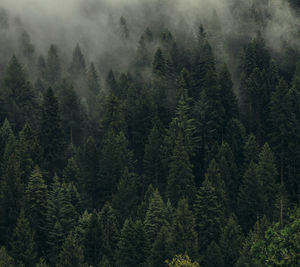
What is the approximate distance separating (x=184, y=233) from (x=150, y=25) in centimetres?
11153

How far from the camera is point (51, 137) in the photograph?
91438 millimetres

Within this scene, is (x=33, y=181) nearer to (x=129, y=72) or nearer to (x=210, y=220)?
(x=210, y=220)

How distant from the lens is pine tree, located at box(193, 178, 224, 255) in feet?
236

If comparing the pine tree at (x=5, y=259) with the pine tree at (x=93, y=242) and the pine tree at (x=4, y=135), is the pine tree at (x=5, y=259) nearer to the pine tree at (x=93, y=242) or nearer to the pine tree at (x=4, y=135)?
the pine tree at (x=93, y=242)

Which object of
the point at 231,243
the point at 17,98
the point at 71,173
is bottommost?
the point at 231,243

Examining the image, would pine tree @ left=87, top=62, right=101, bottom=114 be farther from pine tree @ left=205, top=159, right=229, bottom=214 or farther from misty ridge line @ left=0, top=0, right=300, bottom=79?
pine tree @ left=205, top=159, right=229, bottom=214

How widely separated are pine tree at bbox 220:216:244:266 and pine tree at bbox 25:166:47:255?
22.2m

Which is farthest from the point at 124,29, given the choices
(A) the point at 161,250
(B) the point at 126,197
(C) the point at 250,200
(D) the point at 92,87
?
(A) the point at 161,250

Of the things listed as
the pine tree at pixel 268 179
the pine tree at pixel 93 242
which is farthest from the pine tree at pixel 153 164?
the pine tree at pixel 93 242

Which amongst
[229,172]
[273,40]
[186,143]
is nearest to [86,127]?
[186,143]

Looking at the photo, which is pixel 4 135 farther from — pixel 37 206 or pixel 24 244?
pixel 24 244

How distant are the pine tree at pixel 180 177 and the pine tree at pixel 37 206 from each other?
1760 cm

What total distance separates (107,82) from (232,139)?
3977cm

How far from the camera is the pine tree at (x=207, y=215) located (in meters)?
71.9
